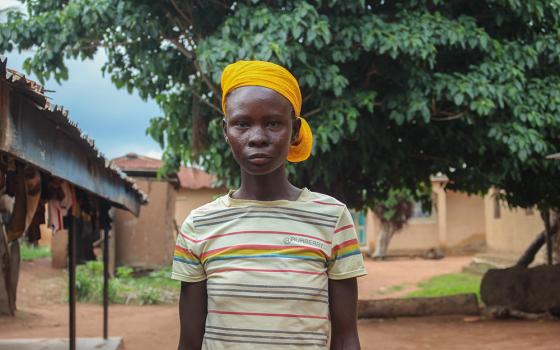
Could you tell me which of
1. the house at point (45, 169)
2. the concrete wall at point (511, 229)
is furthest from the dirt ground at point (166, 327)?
the concrete wall at point (511, 229)

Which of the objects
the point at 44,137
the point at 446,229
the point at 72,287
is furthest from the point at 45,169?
the point at 446,229

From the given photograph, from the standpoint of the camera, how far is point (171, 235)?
17.2m

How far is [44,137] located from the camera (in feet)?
12.7

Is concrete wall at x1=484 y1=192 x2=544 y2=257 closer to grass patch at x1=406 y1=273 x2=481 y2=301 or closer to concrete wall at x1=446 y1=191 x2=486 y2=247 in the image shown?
grass patch at x1=406 y1=273 x2=481 y2=301

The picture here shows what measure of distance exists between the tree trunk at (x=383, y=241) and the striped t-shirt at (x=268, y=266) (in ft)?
76.3

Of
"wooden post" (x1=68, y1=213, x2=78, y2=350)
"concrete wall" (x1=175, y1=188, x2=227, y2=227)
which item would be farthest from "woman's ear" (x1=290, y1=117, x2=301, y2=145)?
Answer: "concrete wall" (x1=175, y1=188, x2=227, y2=227)

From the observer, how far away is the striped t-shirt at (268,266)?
1.77 metres

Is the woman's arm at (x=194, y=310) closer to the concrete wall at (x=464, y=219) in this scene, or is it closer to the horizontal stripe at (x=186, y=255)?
the horizontal stripe at (x=186, y=255)

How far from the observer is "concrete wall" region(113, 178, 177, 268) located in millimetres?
16953

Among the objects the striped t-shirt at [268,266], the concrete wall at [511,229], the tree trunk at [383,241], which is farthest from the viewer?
the tree trunk at [383,241]

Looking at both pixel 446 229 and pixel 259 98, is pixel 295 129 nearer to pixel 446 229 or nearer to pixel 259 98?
pixel 259 98

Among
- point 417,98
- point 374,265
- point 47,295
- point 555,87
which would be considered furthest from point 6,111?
point 374,265

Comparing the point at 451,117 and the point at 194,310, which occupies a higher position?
the point at 451,117

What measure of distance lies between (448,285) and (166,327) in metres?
8.38
